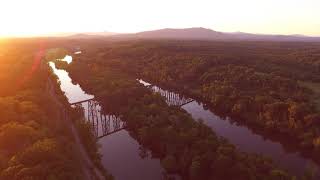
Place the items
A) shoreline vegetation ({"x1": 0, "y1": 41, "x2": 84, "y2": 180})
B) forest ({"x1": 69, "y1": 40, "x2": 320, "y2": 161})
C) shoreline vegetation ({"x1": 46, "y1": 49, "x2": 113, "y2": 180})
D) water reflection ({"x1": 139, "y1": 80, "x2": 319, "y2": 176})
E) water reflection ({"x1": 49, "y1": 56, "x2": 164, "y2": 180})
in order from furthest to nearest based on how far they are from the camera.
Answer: forest ({"x1": 69, "y1": 40, "x2": 320, "y2": 161}), water reflection ({"x1": 139, "y1": 80, "x2": 319, "y2": 176}), water reflection ({"x1": 49, "y1": 56, "x2": 164, "y2": 180}), shoreline vegetation ({"x1": 46, "y1": 49, "x2": 113, "y2": 180}), shoreline vegetation ({"x1": 0, "y1": 41, "x2": 84, "y2": 180})

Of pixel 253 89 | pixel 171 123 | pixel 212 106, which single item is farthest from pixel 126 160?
pixel 253 89

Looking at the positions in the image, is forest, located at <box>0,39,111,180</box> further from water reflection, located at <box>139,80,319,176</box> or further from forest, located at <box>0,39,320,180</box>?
water reflection, located at <box>139,80,319,176</box>

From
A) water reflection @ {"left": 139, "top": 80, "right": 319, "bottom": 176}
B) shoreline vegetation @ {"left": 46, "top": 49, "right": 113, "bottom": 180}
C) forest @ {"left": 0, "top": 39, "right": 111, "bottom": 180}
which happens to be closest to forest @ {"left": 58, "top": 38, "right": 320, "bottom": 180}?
water reflection @ {"left": 139, "top": 80, "right": 319, "bottom": 176}

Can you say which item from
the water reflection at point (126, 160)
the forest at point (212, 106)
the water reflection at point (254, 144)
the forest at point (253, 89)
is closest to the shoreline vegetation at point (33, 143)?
the water reflection at point (126, 160)

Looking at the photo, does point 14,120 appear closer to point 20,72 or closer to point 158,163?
point 158,163

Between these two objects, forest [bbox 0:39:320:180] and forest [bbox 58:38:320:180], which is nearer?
forest [bbox 0:39:320:180]

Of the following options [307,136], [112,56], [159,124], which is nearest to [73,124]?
[159,124]

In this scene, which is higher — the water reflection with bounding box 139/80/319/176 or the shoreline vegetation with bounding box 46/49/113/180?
the shoreline vegetation with bounding box 46/49/113/180

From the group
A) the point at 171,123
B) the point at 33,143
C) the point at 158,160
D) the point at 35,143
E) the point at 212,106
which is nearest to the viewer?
the point at 35,143

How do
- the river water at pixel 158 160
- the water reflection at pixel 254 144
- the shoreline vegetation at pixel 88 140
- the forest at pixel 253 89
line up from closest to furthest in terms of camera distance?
the shoreline vegetation at pixel 88 140 < the river water at pixel 158 160 < the water reflection at pixel 254 144 < the forest at pixel 253 89

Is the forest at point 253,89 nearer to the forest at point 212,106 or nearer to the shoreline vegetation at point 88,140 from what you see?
the forest at point 212,106

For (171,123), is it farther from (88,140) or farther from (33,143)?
(33,143)
